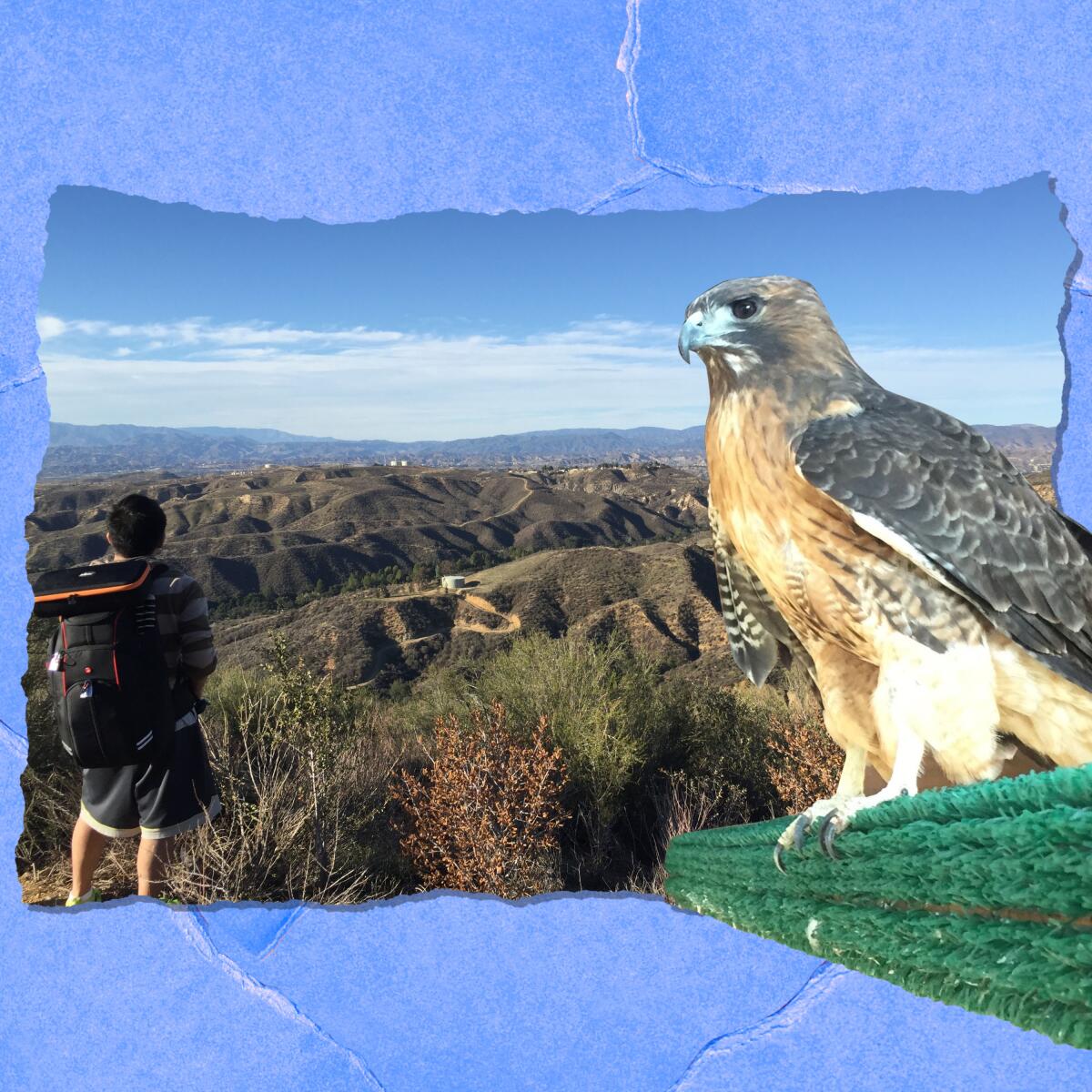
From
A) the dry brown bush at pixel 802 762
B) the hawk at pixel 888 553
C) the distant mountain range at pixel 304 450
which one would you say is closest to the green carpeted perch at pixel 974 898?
the hawk at pixel 888 553

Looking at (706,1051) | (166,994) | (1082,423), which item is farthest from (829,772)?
(166,994)

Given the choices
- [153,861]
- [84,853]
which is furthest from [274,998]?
[84,853]

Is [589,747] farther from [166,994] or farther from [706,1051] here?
[166,994]

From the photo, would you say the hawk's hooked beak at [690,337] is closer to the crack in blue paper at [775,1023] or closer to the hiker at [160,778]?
the hiker at [160,778]

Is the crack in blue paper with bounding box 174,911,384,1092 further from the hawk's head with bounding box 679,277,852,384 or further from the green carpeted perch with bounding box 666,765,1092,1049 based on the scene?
the hawk's head with bounding box 679,277,852,384

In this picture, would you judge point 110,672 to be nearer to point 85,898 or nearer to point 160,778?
point 160,778

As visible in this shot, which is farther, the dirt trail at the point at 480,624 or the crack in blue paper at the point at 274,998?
the dirt trail at the point at 480,624

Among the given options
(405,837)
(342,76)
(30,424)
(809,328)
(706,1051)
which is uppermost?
(342,76)
